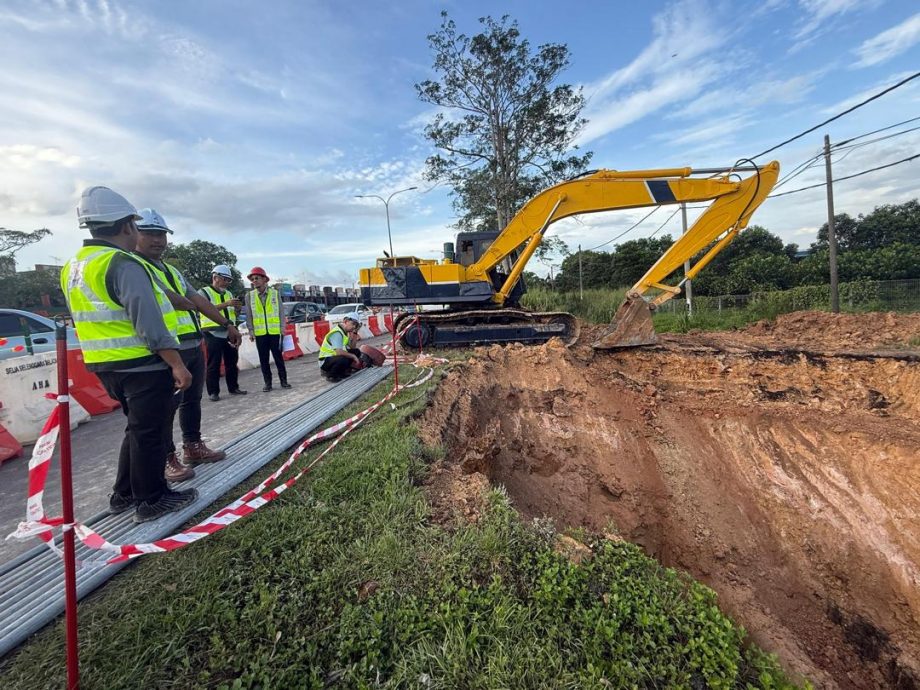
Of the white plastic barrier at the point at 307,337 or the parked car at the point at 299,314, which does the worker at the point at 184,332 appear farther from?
the parked car at the point at 299,314

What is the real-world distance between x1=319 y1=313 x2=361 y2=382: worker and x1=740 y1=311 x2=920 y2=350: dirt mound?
8403mm

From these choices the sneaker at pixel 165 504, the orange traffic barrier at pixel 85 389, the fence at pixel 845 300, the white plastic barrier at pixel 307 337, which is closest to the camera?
the sneaker at pixel 165 504

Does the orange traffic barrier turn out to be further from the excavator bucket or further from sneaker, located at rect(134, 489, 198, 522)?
the excavator bucket

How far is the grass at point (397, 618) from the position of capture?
164cm

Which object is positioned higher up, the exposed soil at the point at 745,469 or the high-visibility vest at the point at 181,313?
the high-visibility vest at the point at 181,313

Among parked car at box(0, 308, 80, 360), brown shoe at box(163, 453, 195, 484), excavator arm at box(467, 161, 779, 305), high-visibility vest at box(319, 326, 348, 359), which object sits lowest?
brown shoe at box(163, 453, 195, 484)

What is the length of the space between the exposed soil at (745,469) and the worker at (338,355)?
6.79ft

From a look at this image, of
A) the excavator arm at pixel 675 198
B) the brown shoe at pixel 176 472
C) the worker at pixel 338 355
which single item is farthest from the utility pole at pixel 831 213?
the brown shoe at pixel 176 472

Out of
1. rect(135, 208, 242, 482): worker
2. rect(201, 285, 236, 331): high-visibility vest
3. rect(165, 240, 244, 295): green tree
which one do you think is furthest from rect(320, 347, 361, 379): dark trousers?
rect(165, 240, 244, 295): green tree

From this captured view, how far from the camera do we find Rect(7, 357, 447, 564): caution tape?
1.70m

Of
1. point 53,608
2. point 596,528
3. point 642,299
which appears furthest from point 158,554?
point 642,299

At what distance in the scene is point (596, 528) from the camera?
4191 mm

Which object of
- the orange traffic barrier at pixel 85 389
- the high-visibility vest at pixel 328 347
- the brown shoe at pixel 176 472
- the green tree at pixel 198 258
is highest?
the green tree at pixel 198 258

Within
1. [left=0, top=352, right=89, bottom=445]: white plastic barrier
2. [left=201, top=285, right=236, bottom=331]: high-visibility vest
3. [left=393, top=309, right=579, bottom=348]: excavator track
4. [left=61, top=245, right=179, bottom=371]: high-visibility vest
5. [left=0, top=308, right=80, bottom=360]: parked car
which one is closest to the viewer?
[left=61, top=245, right=179, bottom=371]: high-visibility vest
